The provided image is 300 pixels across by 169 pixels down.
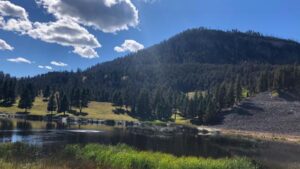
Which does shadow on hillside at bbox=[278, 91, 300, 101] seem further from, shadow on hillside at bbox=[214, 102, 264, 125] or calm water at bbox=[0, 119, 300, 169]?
calm water at bbox=[0, 119, 300, 169]

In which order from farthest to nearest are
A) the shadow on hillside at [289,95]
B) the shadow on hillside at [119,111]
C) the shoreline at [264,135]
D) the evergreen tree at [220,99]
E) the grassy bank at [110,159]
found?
1. the shadow on hillside at [119,111]
2. the shadow on hillside at [289,95]
3. the evergreen tree at [220,99]
4. the shoreline at [264,135]
5. the grassy bank at [110,159]

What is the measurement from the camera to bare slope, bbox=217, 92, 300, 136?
139250mm

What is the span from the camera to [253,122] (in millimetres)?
150500

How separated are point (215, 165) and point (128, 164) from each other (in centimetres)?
938

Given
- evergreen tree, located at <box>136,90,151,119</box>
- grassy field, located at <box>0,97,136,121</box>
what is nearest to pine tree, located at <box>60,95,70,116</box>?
grassy field, located at <box>0,97,136,121</box>

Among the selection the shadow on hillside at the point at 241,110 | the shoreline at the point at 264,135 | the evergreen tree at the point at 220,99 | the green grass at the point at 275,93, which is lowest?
the shoreline at the point at 264,135

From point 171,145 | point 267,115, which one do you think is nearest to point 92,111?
point 267,115

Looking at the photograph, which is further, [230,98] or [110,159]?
[230,98]

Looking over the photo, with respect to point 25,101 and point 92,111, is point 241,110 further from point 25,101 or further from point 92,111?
point 25,101

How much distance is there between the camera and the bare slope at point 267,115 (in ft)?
457

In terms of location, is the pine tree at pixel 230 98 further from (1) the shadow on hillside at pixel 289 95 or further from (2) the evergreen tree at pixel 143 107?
(2) the evergreen tree at pixel 143 107

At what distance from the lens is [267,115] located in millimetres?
155500

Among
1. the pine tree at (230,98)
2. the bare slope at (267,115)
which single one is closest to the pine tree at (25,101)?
the bare slope at (267,115)

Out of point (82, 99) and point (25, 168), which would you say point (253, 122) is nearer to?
point (82, 99)
